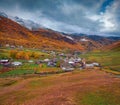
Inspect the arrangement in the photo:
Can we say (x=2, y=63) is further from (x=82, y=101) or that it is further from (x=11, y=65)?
(x=82, y=101)

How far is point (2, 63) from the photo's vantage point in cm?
15950

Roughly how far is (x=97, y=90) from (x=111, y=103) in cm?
804

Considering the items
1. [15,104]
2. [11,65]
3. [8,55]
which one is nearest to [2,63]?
[11,65]

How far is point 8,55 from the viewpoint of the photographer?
19188cm

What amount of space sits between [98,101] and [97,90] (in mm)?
6677

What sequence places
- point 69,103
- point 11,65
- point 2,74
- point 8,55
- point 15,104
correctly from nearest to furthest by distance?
point 69,103, point 15,104, point 2,74, point 11,65, point 8,55

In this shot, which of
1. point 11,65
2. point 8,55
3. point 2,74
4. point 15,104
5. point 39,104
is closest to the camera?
point 39,104

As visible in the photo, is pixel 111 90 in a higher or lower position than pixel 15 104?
higher

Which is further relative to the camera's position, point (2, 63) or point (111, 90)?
point (2, 63)

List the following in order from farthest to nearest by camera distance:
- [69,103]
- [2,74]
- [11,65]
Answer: [11,65]
[2,74]
[69,103]

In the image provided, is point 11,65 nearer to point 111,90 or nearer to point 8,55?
point 8,55

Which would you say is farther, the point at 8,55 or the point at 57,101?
the point at 8,55

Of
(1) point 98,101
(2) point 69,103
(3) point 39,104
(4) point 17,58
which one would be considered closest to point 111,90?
(1) point 98,101

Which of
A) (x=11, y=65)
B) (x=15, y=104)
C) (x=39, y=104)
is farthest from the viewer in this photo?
(x=11, y=65)
